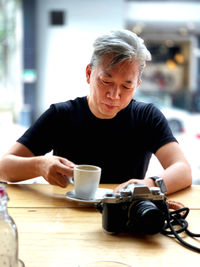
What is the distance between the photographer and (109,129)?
1.59 metres

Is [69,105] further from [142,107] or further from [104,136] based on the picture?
[142,107]

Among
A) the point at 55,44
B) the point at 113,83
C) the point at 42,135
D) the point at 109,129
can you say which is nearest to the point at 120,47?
the point at 113,83

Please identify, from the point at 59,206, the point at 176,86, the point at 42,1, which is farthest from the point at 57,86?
the point at 59,206

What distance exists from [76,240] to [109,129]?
0.81 metres

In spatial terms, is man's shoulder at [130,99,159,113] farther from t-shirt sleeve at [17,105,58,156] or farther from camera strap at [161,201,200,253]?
camera strap at [161,201,200,253]

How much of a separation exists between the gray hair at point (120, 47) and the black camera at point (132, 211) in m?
0.61

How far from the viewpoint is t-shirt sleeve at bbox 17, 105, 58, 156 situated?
149 cm

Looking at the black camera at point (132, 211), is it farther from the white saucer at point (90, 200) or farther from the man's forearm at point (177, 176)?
the man's forearm at point (177, 176)

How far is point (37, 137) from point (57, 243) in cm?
77

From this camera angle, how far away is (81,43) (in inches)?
299

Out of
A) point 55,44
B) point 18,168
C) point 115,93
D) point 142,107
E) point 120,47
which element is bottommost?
point 55,44

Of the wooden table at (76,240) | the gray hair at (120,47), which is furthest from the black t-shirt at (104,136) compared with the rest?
the wooden table at (76,240)

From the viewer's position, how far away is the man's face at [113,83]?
1.35m

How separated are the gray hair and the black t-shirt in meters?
0.29
